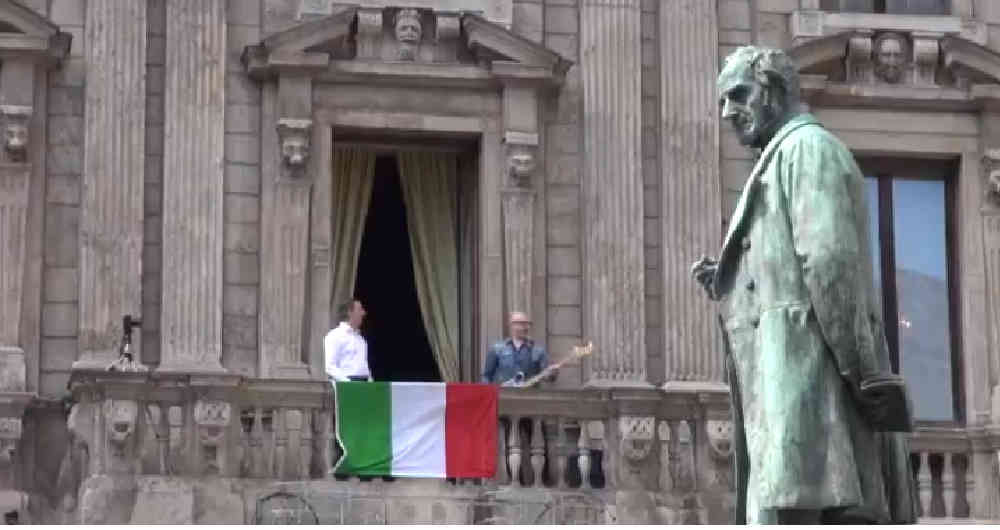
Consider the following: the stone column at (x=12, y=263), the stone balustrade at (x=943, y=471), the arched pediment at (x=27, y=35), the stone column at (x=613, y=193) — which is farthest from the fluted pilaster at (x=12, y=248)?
the stone balustrade at (x=943, y=471)

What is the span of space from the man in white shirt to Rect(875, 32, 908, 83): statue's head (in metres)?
6.17

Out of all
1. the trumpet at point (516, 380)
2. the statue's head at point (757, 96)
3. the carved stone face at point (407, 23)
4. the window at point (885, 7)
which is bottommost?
the trumpet at point (516, 380)

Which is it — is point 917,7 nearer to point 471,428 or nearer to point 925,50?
point 925,50

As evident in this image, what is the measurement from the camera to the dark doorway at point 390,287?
2945 cm

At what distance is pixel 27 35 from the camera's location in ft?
92.7

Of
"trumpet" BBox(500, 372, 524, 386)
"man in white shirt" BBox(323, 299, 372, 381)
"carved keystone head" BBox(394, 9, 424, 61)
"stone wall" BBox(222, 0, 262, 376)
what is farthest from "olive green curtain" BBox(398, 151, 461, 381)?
"man in white shirt" BBox(323, 299, 372, 381)

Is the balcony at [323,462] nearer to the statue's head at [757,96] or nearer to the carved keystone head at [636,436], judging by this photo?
the carved keystone head at [636,436]

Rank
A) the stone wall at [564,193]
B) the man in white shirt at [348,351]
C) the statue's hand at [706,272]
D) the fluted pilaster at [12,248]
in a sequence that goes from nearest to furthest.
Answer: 1. the statue's hand at [706,272]
2. the man in white shirt at [348,351]
3. the fluted pilaster at [12,248]
4. the stone wall at [564,193]

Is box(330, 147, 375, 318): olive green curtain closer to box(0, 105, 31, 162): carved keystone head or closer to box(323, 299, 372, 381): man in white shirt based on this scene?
box(323, 299, 372, 381): man in white shirt

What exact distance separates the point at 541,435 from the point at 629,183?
3206 millimetres

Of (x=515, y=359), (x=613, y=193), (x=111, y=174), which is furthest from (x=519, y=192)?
(x=111, y=174)

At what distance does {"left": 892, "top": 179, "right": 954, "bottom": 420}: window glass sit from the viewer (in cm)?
3014

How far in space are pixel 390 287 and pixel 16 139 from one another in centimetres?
393

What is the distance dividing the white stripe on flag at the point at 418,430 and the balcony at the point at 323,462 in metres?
0.17
